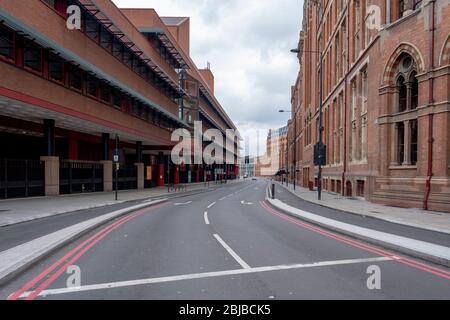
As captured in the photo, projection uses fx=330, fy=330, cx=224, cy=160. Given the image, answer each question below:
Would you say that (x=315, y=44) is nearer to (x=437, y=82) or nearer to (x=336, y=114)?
(x=336, y=114)

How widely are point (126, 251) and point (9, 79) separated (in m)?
15.6

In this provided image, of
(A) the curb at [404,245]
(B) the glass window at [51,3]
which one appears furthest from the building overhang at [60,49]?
(A) the curb at [404,245]

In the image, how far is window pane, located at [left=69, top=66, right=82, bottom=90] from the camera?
25202mm

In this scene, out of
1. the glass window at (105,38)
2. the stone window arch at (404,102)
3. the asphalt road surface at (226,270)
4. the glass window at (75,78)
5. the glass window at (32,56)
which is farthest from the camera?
the glass window at (105,38)

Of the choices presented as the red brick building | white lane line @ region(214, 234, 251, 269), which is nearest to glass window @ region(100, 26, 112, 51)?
the red brick building

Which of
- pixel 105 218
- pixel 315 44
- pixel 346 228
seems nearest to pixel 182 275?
pixel 346 228

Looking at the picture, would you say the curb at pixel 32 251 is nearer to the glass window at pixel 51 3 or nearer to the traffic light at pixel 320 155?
the traffic light at pixel 320 155

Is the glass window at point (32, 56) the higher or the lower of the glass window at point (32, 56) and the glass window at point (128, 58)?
the lower

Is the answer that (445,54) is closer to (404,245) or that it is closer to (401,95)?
(401,95)

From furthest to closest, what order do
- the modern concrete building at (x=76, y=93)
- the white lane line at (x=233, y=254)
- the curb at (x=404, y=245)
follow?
the modern concrete building at (x=76, y=93), the curb at (x=404, y=245), the white lane line at (x=233, y=254)

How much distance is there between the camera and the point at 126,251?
786 centimetres

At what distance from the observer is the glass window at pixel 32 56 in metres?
20.5

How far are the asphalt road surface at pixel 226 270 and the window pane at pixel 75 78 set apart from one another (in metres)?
19.1

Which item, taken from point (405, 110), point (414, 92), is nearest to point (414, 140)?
point (405, 110)
